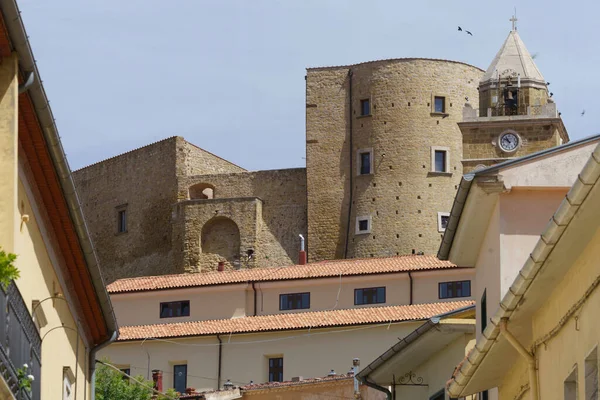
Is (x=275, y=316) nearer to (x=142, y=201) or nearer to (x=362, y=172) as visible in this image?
(x=362, y=172)

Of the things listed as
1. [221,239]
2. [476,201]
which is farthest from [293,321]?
[221,239]

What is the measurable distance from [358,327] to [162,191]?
38.4 meters

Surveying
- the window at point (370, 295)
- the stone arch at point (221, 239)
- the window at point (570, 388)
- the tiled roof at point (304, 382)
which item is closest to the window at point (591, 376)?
the window at point (570, 388)

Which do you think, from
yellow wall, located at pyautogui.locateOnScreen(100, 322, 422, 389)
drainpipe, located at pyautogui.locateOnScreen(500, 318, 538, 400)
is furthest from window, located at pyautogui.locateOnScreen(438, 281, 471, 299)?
drainpipe, located at pyautogui.locateOnScreen(500, 318, 538, 400)

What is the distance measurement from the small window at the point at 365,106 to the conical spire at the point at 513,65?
5298 millimetres

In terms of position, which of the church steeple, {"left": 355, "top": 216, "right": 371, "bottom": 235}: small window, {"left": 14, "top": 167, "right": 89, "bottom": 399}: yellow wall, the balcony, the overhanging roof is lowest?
the balcony

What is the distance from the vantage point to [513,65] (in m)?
75.2

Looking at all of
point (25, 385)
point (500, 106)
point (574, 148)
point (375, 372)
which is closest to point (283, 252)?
point (500, 106)

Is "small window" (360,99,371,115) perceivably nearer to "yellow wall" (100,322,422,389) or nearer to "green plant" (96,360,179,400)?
"yellow wall" (100,322,422,389)

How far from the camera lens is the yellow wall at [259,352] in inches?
1753

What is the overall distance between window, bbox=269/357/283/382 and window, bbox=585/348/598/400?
106 feet

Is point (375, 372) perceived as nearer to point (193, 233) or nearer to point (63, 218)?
point (63, 218)

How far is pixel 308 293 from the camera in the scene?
2014 inches

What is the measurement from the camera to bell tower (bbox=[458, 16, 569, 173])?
239ft
